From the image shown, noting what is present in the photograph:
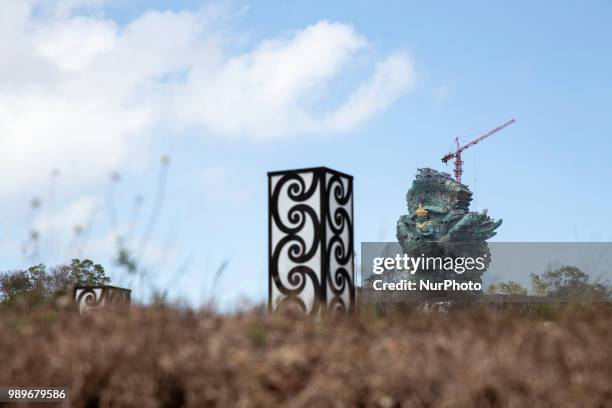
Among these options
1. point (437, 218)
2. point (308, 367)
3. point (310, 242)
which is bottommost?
point (308, 367)

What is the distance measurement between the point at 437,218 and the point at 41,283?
45.6m

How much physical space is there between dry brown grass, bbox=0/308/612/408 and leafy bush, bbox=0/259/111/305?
2.08 m

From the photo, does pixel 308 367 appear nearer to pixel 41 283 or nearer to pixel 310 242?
pixel 310 242

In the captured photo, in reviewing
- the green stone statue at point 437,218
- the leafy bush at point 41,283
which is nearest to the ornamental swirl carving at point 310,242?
the leafy bush at point 41,283

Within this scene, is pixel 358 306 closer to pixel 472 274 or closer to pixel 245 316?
pixel 245 316

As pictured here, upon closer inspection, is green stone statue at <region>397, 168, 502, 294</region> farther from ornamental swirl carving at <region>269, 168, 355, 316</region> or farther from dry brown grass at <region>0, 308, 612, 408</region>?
dry brown grass at <region>0, 308, 612, 408</region>

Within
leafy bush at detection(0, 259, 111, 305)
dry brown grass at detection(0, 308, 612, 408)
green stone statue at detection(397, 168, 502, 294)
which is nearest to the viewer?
dry brown grass at detection(0, 308, 612, 408)

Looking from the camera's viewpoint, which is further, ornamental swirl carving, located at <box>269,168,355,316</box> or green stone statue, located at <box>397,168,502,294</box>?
green stone statue, located at <box>397,168,502,294</box>

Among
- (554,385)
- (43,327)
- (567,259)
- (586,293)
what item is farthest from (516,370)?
(567,259)

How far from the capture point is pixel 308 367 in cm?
307

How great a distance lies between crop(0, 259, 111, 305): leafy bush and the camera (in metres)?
6.98

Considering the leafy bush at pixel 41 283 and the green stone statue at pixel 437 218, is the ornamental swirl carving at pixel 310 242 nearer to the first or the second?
the leafy bush at pixel 41 283

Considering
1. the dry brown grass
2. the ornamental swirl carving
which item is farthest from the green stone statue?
the dry brown grass

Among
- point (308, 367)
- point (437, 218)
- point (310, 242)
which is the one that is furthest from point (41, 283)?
point (437, 218)
